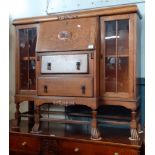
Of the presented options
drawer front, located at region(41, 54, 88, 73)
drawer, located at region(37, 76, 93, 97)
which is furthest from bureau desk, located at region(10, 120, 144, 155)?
drawer front, located at region(41, 54, 88, 73)

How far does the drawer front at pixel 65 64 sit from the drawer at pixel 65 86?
70mm

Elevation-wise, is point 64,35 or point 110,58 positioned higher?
point 64,35

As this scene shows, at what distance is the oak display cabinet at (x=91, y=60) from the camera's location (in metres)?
1.79

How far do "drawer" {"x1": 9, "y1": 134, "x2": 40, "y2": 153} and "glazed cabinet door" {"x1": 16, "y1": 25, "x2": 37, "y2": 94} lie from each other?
0.46m

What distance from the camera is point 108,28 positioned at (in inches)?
73.9

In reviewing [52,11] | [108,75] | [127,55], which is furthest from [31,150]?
[52,11]

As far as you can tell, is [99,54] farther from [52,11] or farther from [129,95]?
[52,11]

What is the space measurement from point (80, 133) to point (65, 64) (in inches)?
25.9

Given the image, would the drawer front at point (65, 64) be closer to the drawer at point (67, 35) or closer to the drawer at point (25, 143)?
the drawer at point (67, 35)

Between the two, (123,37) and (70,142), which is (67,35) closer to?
(123,37)

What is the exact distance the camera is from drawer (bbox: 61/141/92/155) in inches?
71.7

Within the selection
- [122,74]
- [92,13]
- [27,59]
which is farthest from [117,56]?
[27,59]

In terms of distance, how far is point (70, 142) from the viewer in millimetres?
1877

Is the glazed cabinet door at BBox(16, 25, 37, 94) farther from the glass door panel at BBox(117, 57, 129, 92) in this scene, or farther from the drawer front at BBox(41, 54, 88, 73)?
the glass door panel at BBox(117, 57, 129, 92)
